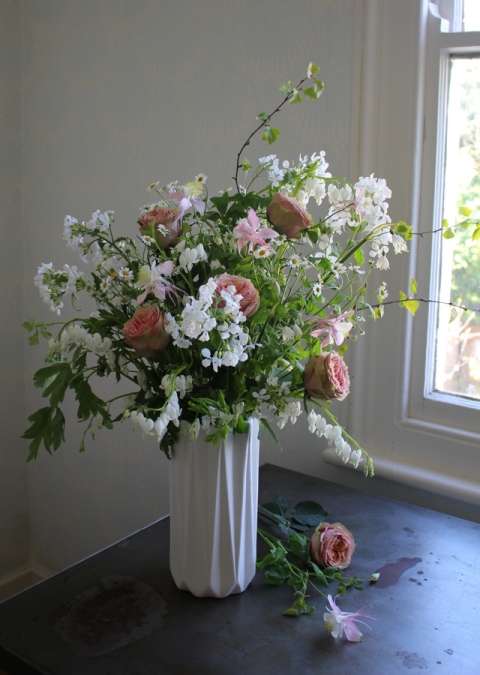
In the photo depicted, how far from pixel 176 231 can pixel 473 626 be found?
2.05 ft

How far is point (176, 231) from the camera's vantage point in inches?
29.4

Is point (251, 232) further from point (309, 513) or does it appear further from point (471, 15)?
point (471, 15)

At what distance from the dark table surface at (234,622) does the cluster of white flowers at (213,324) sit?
1.18 feet

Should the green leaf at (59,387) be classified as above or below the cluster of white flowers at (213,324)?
below

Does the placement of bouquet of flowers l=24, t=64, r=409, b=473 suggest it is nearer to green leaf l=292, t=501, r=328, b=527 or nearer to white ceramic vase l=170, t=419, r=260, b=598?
white ceramic vase l=170, t=419, r=260, b=598

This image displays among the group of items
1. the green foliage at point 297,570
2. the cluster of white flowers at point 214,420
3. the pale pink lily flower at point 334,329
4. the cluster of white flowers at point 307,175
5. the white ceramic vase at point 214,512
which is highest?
the cluster of white flowers at point 307,175

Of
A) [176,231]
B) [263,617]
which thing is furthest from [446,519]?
[176,231]

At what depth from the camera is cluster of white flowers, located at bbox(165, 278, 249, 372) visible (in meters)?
0.64

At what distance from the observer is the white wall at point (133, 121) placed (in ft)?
4.33

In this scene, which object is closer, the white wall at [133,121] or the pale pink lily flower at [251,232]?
the pale pink lily flower at [251,232]

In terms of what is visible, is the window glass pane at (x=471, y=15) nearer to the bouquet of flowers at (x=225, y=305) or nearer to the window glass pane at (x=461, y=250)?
the window glass pane at (x=461, y=250)

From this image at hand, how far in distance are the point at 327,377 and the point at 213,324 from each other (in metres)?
0.17

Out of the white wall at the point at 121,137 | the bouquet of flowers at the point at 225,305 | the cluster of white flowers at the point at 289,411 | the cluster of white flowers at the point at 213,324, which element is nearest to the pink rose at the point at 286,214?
the bouquet of flowers at the point at 225,305

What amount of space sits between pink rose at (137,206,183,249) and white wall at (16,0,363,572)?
0.64 meters
